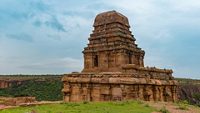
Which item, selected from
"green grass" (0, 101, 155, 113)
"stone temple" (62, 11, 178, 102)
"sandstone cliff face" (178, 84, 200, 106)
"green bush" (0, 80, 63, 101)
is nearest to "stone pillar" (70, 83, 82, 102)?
"stone temple" (62, 11, 178, 102)

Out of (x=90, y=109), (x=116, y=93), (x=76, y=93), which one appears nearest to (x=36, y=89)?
(x=76, y=93)

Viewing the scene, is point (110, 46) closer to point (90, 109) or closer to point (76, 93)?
point (76, 93)

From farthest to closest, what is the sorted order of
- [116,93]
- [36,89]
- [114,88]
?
1. [36,89]
2. [114,88]
3. [116,93]

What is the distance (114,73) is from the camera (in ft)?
65.4

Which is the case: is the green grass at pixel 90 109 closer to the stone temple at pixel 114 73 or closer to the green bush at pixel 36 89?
the stone temple at pixel 114 73

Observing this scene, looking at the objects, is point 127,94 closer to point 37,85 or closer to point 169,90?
point 169,90

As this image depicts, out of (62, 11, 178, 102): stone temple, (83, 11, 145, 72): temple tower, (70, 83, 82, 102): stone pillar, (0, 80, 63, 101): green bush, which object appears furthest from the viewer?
(0, 80, 63, 101): green bush

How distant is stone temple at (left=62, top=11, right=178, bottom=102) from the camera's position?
1967cm

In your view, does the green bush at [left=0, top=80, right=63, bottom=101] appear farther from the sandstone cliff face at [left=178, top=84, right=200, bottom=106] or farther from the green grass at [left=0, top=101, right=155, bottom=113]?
the green grass at [left=0, top=101, right=155, bottom=113]

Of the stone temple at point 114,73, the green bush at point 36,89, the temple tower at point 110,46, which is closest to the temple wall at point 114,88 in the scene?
the stone temple at point 114,73

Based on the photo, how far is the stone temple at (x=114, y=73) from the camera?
64.5 ft

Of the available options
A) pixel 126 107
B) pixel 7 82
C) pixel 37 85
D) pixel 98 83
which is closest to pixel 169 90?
pixel 98 83

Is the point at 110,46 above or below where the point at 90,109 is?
above

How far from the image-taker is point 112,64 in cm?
2303
